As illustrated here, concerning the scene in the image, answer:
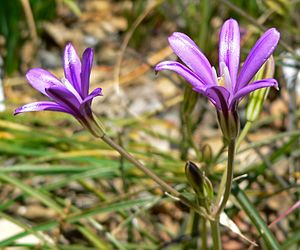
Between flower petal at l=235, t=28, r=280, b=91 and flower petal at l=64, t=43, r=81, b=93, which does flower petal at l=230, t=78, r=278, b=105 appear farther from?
flower petal at l=64, t=43, r=81, b=93

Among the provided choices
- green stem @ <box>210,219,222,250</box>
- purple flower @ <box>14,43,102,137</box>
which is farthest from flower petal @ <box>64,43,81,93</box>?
green stem @ <box>210,219,222,250</box>

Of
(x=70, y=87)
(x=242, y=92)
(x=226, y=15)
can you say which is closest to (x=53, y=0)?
(x=226, y=15)

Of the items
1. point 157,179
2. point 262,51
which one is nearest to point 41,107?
point 157,179

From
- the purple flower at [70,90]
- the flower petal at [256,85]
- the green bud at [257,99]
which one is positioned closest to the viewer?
the flower petal at [256,85]

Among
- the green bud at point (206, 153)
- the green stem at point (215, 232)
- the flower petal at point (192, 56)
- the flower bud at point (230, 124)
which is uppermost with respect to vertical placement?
the green bud at point (206, 153)

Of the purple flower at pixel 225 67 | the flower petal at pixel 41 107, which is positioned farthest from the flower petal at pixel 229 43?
the flower petal at pixel 41 107

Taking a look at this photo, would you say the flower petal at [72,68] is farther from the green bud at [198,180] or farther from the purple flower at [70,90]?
the green bud at [198,180]

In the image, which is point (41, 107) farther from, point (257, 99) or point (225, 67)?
point (257, 99)
